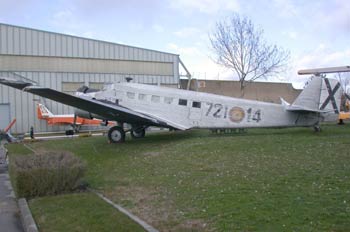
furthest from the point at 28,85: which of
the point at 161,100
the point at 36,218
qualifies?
the point at 36,218

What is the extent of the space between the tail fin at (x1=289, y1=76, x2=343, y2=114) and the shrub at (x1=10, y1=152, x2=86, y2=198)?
13.5 meters

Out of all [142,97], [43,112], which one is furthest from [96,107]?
[43,112]

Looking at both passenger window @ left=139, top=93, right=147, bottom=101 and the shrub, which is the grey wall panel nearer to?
passenger window @ left=139, top=93, right=147, bottom=101

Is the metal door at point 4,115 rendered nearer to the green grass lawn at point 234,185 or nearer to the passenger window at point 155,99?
the passenger window at point 155,99

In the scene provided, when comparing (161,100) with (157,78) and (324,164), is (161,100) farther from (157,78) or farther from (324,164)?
(157,78)

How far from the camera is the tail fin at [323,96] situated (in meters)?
19.5

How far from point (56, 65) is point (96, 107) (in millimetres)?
22353

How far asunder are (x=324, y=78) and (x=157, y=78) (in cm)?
2550

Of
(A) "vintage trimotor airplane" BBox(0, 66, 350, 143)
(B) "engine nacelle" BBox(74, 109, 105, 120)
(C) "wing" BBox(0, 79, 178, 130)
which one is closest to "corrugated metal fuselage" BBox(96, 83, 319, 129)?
(A) "vintage trimotor airplane" BBox(0, 66, 350, 143)

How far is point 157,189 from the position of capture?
8.73 meters

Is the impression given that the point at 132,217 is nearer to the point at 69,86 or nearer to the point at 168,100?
the point at 168,100

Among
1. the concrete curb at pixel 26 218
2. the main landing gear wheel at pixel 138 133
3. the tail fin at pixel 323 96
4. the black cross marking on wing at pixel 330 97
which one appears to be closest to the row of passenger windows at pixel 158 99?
the main landing gear wheel at pixel 138 133

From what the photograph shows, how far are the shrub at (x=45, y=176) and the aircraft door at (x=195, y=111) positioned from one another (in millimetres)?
11036

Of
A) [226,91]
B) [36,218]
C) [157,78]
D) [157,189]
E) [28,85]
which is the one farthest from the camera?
[226,91]
